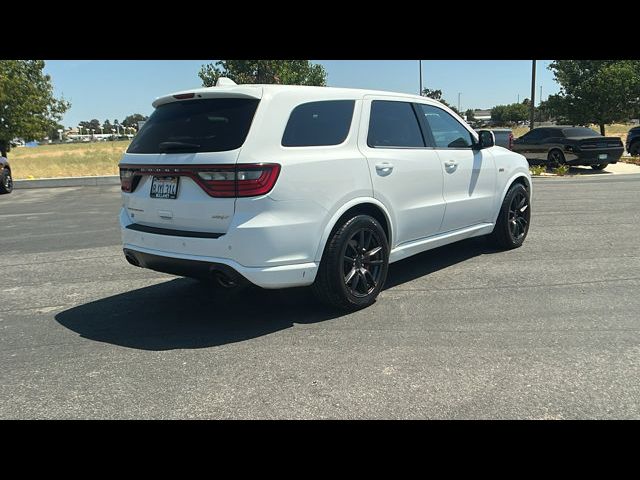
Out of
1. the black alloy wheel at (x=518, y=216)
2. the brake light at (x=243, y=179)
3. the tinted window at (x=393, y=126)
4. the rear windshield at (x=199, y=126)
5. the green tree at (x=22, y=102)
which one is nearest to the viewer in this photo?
the brake light at (x=243, y=179)

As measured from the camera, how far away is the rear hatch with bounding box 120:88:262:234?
3746 millimetres

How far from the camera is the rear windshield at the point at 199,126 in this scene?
12.6 ft

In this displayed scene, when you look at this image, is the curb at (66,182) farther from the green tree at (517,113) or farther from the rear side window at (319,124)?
the green tree at (517,113)

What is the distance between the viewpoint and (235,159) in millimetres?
3676

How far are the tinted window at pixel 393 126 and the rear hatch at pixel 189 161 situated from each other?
1186 mm

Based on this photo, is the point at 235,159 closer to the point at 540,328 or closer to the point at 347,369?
the point at 347,369

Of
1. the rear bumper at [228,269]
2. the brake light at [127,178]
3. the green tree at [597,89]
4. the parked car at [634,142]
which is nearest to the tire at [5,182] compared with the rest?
the brake light at [127,178]

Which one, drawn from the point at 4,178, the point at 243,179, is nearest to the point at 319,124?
the point at 243,179

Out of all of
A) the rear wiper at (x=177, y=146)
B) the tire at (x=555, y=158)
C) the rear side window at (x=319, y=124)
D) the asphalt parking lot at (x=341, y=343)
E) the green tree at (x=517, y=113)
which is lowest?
the asphalt parking lot at (x=341, y=343)

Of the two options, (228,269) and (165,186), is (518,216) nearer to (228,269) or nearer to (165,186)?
(228,269)

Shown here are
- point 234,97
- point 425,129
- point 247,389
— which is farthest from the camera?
point 425,129

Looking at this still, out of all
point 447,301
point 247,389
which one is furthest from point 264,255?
point 447,301

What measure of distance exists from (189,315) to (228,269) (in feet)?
3.24

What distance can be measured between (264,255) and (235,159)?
2.31ft
